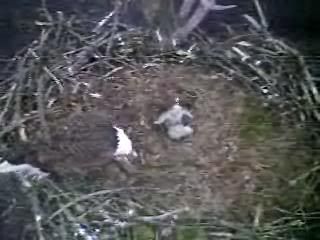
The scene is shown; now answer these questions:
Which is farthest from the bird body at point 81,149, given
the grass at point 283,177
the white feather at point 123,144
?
the grass at point 283,177

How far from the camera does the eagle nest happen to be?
2.73 ft

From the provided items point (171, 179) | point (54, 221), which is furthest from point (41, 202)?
point (171, 179)

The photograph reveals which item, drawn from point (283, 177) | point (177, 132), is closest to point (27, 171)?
point (177, 132)

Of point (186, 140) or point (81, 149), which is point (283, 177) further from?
point (81, 149)

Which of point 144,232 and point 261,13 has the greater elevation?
point 261,13

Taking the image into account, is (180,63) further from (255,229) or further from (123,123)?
(255,229)

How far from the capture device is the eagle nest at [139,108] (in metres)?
0.83

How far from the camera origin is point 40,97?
2.82 feet

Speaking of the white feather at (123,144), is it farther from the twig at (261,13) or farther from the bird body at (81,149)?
the twig at (261,13)

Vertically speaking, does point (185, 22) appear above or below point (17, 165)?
above

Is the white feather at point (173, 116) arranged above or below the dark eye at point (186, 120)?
above

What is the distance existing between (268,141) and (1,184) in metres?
0.30

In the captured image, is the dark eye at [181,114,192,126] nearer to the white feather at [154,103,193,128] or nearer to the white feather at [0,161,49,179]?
the white feather at [154,103,193,128]

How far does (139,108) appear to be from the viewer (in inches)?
33.9
